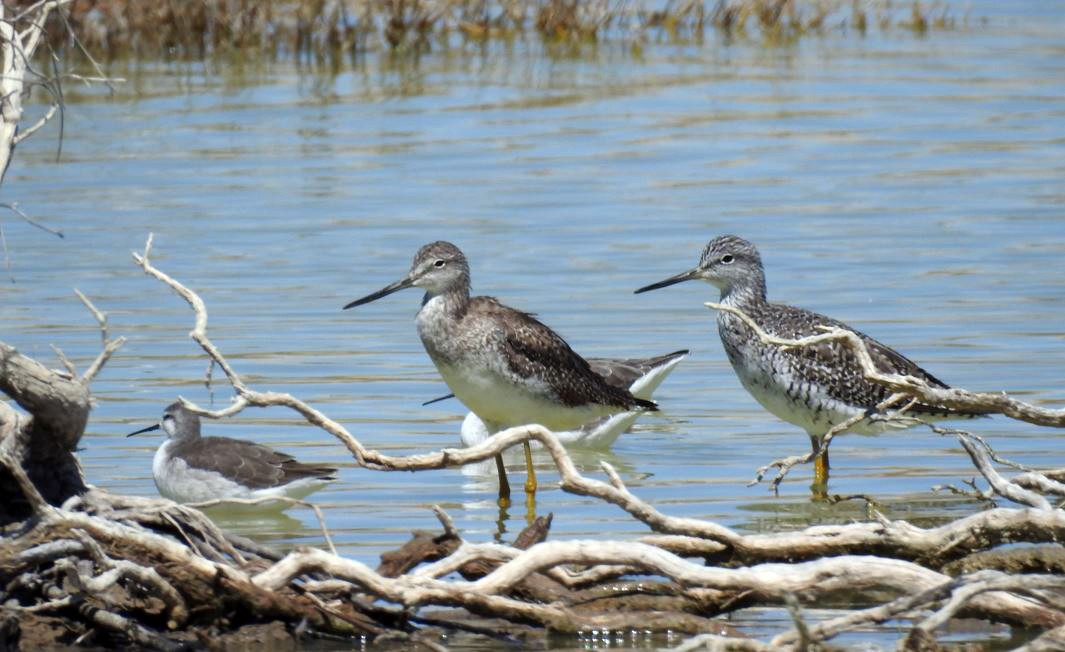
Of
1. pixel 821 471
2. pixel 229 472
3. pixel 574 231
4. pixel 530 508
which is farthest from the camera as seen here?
pixel 574 231

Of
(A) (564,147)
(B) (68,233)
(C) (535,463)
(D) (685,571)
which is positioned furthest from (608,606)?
(A) (564,147)

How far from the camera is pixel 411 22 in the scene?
29.3 metres

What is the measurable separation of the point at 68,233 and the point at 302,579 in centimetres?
1190

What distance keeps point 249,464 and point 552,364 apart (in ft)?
6.36

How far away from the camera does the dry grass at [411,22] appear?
28.5 metres

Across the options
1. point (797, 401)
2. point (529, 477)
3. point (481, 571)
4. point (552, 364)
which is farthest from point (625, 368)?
point (481, 571)

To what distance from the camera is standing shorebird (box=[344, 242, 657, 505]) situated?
1088cm

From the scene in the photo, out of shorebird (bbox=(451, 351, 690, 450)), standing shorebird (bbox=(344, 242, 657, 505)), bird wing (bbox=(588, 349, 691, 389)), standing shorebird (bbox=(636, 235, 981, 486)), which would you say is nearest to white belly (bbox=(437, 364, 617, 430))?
standing shorebird (bbox=(344, 242, 657, 505))

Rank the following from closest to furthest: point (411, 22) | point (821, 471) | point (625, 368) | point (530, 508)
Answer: point (530, 508), point (821, 471), point (625, 368), point (411, 22)

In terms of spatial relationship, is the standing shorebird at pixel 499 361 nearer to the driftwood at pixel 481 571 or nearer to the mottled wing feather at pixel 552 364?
the mottled wing feather at pixel 552 364

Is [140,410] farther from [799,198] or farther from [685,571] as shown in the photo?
[799,198]

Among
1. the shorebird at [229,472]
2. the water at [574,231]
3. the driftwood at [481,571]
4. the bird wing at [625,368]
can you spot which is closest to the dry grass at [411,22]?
the water at [574,231]

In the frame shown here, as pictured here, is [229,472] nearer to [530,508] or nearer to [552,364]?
[530,508]

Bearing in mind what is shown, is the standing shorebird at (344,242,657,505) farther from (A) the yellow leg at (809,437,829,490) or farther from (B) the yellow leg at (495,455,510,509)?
(A) the yellow leg at (809,437,829,490)
